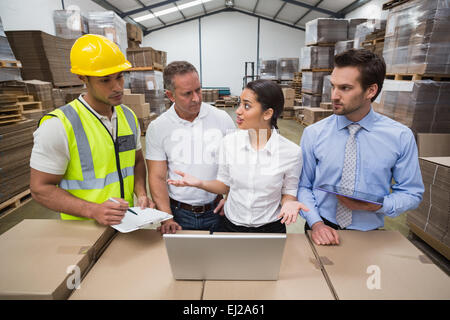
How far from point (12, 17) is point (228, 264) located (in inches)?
285

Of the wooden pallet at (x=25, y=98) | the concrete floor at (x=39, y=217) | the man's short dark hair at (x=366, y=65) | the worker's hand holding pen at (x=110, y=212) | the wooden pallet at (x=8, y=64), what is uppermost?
the wooden pallet at (x=8, y=64)

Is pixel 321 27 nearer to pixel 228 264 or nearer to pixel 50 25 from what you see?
pixel 50 25

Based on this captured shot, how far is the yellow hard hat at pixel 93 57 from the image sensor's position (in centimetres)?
145

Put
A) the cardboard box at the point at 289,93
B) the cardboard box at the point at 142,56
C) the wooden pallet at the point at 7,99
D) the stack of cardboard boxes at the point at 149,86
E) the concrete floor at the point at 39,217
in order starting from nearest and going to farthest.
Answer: the concrete floor at the point at 39,217, the wooden pallet at the point at 7,99, the cardboard box at the point at 142,56, the stack of cardboard boxes at the point at 149,86, the cardboard box at the point at 289,93

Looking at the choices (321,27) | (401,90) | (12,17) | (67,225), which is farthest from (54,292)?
(321,27)

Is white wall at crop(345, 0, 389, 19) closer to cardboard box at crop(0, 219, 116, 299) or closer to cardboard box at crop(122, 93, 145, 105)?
cardboard box at crop(122, 93, 145, 105)

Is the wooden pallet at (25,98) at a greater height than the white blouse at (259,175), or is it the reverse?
the wooden pallet at (25,98)

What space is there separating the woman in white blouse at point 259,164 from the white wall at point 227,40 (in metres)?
16.6

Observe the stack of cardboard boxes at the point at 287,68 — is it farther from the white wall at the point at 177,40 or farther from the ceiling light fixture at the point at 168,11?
the white wall at the point at 177,40

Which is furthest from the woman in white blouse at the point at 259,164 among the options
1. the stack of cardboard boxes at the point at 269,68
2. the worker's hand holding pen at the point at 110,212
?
the stack of cardboard boxes at the point at 269,68

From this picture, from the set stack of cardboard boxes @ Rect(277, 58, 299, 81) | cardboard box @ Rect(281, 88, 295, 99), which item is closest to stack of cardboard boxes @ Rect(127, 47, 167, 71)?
cardboard box @ Rect(281, 88, 295, 99)

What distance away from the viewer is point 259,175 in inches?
58.8

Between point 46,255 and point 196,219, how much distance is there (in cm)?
107

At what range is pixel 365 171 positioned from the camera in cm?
158
